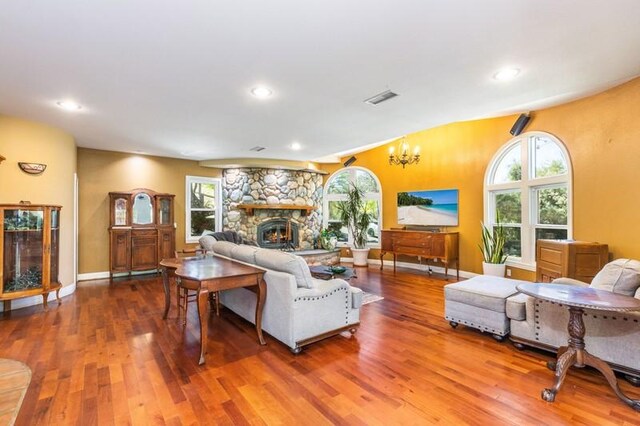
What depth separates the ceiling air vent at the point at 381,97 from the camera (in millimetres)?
3363

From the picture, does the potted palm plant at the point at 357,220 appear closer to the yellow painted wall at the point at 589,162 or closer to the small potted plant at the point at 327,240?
the small potted plant at the point at 327,240

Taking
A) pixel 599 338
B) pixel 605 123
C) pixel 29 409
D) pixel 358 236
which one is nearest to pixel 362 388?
pixel 599 338

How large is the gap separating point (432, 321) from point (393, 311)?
54 cm

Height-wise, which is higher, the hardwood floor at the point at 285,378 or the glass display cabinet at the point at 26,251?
the glass display cabinet at the point at 26,251

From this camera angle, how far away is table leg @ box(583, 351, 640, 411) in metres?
2.02

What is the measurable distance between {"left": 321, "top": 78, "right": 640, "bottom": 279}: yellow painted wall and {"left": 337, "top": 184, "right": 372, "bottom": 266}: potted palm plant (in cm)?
223

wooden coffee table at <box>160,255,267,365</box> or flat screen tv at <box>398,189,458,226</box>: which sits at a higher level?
flat screen tv at <box>398,189,458,226</box>

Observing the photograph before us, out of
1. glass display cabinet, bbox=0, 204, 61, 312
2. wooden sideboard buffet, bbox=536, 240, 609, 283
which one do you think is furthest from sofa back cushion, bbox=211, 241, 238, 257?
wooden sideboard buffet, bbox=536, 240, 609, 283

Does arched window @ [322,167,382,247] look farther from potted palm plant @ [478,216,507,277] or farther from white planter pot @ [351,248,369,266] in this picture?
potted palm plant @ [478,216,507,277]

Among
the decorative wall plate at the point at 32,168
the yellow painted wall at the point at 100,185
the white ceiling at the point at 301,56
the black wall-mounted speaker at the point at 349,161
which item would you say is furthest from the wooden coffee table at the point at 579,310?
the yellow painted wall at the point at 100,185

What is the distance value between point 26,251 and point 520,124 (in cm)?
772

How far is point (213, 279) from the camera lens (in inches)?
107

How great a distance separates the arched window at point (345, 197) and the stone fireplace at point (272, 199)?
0.26m

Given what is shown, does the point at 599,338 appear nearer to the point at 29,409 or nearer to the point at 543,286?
the point at 543,286
